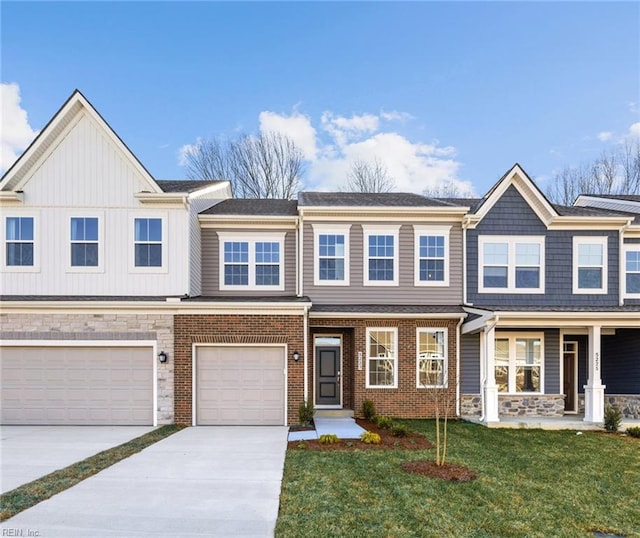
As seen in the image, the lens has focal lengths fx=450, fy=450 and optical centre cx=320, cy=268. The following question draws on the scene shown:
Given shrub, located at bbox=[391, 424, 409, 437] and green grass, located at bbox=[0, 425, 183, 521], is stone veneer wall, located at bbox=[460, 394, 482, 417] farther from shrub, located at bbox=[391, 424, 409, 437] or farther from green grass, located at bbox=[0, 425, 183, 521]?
green grass, located at bbox=[0, 425, 183, 521]

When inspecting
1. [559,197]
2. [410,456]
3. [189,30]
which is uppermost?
Answer: [189,30]

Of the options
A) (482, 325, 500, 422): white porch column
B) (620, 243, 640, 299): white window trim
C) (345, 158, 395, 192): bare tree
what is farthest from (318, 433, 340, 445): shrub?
(345, 158, 395, 192): bare tree

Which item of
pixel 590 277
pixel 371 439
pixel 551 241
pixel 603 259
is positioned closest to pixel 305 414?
pixel 371 439

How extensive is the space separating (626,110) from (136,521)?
25115 millimetres

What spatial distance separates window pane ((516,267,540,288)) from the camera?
530 inches

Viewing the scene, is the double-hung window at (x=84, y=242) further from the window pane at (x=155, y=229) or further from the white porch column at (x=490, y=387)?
the white porch column at (x=490, y=387)

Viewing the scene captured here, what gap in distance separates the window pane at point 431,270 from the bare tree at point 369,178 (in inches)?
606

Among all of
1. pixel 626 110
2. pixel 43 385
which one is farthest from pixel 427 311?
pixel 626 110

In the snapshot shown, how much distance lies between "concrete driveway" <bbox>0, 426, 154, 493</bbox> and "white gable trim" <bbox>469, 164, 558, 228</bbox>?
10.9 metres

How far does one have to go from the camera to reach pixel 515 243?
44.3 ft

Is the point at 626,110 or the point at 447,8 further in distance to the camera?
the point at 626,110

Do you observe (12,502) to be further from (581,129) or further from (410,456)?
(581,129)

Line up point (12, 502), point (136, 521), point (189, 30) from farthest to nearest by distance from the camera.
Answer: point (189, 30), point (12, 502), point (136, 521)

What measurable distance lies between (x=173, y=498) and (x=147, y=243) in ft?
25.1
